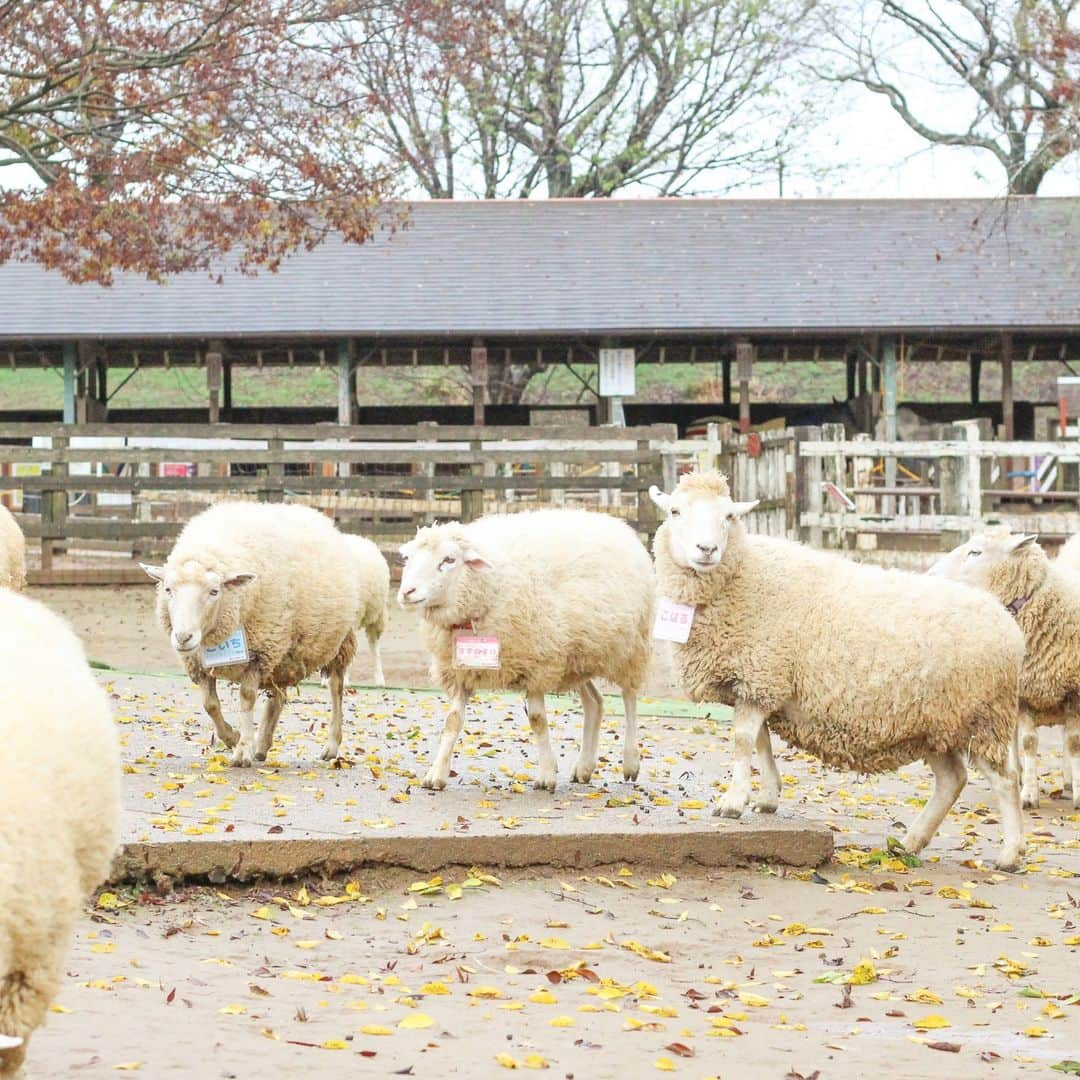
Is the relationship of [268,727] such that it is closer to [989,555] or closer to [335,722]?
[335,722]

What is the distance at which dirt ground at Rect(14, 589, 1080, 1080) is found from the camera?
15.3 ft

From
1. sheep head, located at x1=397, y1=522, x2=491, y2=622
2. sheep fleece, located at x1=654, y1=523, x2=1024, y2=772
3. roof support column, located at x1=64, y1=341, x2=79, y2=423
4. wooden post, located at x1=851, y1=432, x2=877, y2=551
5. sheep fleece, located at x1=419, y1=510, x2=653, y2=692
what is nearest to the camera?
sheep fleece, located at x1=654, y1=523, x2=1024, y2=772

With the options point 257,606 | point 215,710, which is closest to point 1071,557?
point 257,606

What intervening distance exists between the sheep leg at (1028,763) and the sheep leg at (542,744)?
2.50 meters

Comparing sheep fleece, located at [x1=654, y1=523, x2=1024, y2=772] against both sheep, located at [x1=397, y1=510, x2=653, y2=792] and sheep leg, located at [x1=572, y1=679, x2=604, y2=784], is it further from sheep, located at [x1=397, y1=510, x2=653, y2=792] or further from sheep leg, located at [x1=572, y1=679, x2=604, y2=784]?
sheep leg, located at [x1=572, y1=679, x2=604, y2=784]

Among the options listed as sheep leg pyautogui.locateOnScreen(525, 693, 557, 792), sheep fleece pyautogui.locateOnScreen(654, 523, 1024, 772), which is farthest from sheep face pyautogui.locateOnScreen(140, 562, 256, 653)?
sheep fleece pyautogui.locateOnScreen(654, 523, 1024, 772)

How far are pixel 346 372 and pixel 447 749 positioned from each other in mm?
18965

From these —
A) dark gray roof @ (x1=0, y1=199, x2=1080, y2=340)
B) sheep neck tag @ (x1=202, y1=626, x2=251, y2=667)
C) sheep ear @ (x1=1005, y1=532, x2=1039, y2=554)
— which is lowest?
sheep neck tag @ (x1=202, y1=626, x2=251, y2=667)

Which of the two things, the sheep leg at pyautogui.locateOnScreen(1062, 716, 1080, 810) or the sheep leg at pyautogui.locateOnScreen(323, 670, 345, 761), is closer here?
the sheep leg at pyautogui.locateOnScreen(1062, 716, 1080, 810)

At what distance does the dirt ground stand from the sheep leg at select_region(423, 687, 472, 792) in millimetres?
168

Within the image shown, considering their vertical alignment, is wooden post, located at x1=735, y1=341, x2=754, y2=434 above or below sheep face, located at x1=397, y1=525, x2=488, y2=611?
above

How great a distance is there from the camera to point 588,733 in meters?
8.70

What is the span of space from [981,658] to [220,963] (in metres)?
3.47

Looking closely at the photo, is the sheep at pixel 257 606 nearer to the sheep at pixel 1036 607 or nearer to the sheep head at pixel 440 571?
the sheep head at pixel 440 571
